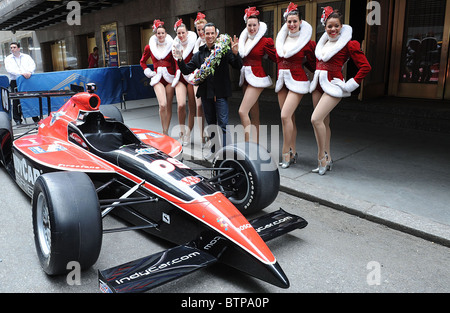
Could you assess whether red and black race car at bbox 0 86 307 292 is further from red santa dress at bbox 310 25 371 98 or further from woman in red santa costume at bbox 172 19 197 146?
woman in red santa costume at bbox 172 19 197 146

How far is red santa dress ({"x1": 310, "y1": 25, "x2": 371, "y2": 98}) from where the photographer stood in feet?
15.1

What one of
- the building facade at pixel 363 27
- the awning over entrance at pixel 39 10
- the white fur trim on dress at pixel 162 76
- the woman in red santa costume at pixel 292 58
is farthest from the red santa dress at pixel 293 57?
the awning over entrance at pixel 39 10

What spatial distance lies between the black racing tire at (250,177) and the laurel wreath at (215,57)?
164 cm

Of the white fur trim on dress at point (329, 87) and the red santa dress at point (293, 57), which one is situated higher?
the red santa dress at point (293, 57)

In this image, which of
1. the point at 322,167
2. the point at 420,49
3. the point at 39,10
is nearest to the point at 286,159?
the point at 322,167

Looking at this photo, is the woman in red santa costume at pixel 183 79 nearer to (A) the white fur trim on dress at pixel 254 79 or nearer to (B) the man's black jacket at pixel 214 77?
(B) the man's black jacket at pixel 214 77

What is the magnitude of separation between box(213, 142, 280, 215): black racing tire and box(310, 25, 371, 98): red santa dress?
4.93 ft

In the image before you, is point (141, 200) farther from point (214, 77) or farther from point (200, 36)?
point (200, 36)

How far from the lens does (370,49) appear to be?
874 cm

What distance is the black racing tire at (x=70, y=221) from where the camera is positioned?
2646 millimetres

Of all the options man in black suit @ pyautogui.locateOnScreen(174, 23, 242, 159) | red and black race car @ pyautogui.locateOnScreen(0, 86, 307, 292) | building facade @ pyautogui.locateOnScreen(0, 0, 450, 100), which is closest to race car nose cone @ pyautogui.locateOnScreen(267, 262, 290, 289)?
red and black race car @ pyautogui.locateOnScreen(0, 86, 307, 292)

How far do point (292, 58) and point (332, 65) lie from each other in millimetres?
539

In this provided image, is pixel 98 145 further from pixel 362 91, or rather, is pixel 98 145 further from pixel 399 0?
pixel 399 0

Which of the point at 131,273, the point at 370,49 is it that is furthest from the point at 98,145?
the point at 370,49
